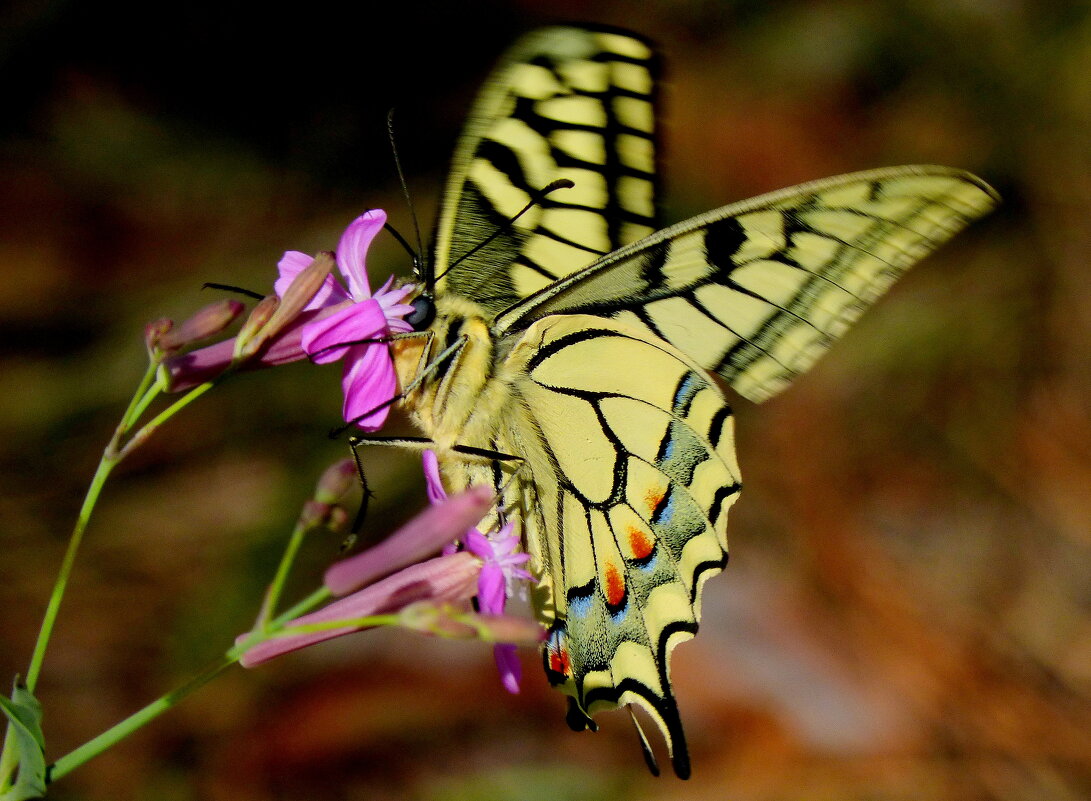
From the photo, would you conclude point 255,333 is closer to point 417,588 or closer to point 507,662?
point 417,588

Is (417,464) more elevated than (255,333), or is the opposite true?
(255,333)

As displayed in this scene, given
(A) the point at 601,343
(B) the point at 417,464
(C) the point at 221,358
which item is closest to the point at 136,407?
(C) the point at 221,358

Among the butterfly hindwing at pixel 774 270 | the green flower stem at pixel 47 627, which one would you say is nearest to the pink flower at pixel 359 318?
the butterfly hindwing at pixel 774 270

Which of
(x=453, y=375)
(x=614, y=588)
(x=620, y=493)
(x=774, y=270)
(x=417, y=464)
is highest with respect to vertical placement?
(x=774, y=270)

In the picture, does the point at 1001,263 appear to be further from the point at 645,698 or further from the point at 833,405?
the point at 645,698

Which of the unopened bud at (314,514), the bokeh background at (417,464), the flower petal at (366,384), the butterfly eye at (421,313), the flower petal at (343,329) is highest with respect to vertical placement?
the flower petal at (343,329)

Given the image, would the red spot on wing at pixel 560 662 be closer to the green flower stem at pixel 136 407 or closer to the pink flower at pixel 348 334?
the pink flower at pixel 348 334
